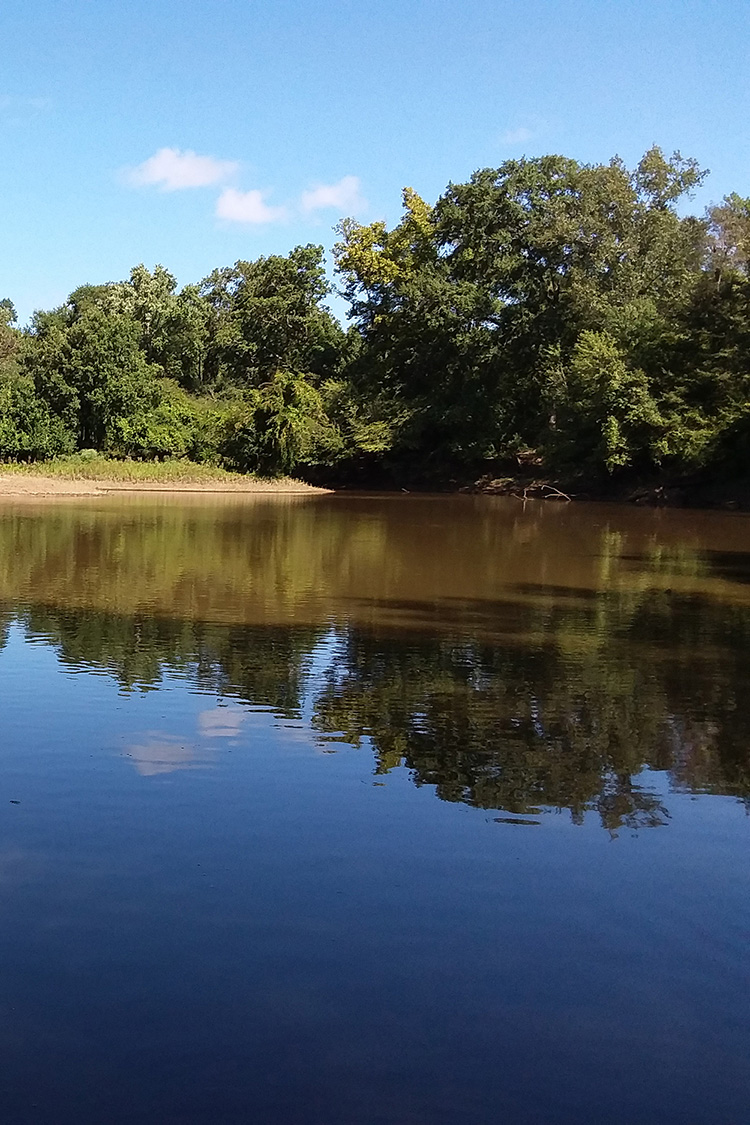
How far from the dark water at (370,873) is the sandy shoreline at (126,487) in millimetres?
34215

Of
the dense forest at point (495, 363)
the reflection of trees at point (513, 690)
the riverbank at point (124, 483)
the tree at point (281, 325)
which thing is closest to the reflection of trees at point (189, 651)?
the reflection of trees at point (513, 690)

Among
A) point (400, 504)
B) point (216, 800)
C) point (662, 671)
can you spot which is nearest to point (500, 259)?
point (400, 504)

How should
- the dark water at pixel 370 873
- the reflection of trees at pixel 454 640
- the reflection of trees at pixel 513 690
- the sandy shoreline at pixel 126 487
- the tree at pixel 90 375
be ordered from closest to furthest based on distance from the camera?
the dark water at pixel 370 873 → the reflection of trees at pixel 513 690 → the reflection of trees at pixel 454 640 → the sandy shoreline at pixel 126 487 → the tree at pixel 90 375

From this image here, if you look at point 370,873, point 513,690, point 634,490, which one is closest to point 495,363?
point 634,490

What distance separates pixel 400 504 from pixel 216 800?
42.0 meters

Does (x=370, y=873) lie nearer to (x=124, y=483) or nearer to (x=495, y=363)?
(x=124, y=483)

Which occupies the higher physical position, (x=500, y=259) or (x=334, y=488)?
(x=500, y=259)

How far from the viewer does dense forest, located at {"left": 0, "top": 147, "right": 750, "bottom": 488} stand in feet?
167

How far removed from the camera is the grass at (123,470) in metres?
52.8

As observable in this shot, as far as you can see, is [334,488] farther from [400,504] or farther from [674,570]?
[674,570]

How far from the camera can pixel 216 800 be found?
279 inches

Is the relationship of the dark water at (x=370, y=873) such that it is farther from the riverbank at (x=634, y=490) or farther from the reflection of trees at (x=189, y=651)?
the riverbank at (x=634, y=490)

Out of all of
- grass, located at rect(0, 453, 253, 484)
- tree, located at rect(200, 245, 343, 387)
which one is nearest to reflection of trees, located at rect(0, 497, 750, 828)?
grass, located at rect(0, 453, 253, 484)

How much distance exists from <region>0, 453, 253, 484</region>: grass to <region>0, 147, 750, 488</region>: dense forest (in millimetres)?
2717
